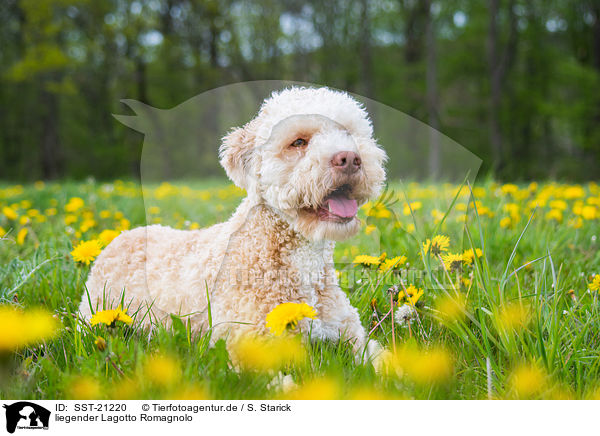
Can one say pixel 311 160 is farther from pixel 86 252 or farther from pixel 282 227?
pixel 86 252

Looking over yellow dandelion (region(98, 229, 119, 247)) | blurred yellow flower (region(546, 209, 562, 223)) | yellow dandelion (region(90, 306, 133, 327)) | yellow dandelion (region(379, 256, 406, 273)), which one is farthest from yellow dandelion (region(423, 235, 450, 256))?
blurred yellow flower (region(546, 209, 562, 223))

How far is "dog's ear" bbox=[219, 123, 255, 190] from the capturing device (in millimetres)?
1810

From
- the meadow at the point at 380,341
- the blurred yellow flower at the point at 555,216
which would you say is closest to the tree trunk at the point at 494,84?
the blurred yellow flower at the point at 555,216

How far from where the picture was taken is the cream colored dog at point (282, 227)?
5.51 ft

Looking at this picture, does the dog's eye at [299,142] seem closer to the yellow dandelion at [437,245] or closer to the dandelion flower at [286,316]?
the dandelion flower at [286,316]

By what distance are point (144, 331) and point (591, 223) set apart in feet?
12.7

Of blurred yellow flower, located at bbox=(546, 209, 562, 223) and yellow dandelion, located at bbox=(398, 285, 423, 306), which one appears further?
blurred yellow flower, located at bbox=(546, 209, 562, 223)

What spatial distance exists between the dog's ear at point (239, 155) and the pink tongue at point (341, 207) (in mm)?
360

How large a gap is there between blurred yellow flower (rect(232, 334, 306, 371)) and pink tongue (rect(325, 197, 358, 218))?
0.52 meters

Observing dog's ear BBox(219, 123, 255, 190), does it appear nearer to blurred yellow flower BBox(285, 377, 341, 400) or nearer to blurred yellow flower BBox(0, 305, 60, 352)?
blurred yellow flower BBox(285, 377, 341, 400)

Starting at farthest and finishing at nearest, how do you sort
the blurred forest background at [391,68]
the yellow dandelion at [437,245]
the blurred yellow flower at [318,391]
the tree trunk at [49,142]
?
the tree trunk at [49,142], the blurred forest background at [391,68], the yellow dandelion at [437,245], the blurred yellow flower at [318,391]

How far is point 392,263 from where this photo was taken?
2.09 metres

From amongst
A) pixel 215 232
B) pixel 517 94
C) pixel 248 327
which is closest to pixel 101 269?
pixel 215 232
